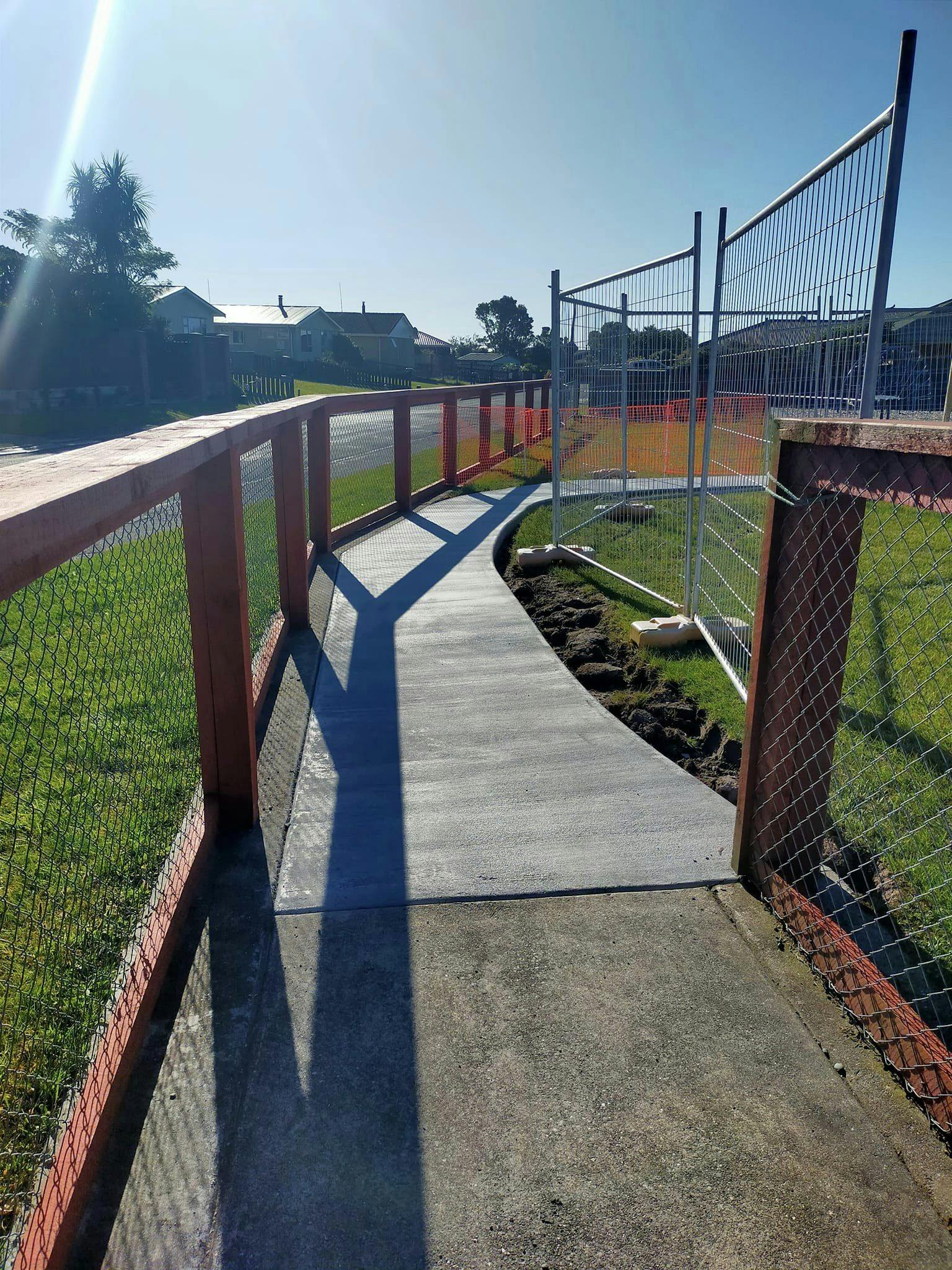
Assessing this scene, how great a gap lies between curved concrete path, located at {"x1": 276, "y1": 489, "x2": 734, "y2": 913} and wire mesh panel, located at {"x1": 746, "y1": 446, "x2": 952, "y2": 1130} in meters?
0.40

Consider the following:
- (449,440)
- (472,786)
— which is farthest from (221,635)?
(449,440)

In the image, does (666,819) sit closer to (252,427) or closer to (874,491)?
(874,491)

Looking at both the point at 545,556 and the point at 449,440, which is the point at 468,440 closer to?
the point at 449,440

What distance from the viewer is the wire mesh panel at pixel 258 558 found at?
6.16 meters

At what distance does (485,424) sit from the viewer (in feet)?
54.5

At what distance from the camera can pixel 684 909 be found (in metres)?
3.23

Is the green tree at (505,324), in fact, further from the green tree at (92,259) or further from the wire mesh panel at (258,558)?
the wire mesh panel at (258,558)

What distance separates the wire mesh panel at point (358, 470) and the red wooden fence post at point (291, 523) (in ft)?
12.3

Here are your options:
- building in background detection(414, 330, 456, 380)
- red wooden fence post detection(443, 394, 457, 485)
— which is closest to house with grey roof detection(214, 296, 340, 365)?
building in background detection(414, 330, 456, 380)

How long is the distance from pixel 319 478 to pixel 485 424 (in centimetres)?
822

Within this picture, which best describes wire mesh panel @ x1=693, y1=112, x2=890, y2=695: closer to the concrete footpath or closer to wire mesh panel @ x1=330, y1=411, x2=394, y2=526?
the concrete footpath

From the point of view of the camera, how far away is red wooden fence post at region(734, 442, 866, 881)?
2.95 meters

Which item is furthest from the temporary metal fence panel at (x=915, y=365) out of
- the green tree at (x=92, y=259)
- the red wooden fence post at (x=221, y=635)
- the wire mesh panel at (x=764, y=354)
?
the green tree at (x=92, y=259)

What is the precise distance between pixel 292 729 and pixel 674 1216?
3264 mm
